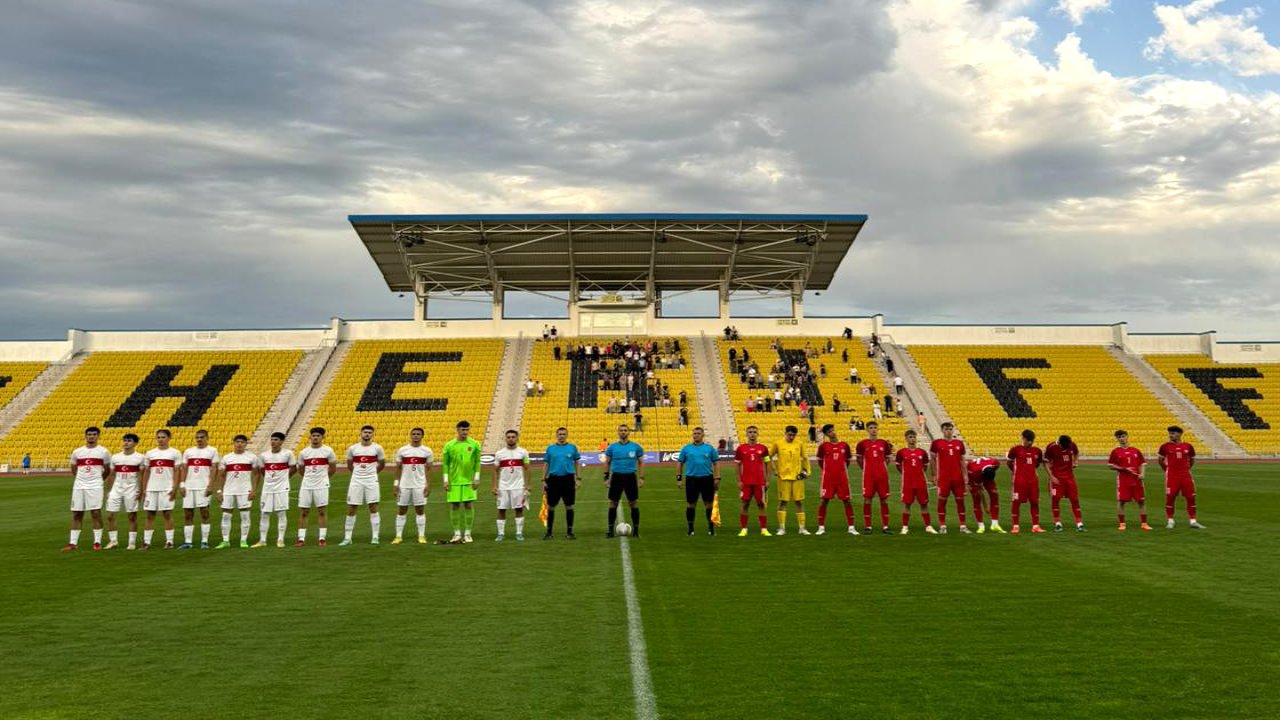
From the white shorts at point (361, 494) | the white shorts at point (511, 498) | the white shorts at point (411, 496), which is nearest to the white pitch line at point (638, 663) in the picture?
the white shorts at point (511, 498)

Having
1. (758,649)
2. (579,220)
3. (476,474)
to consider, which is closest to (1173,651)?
(758,649)

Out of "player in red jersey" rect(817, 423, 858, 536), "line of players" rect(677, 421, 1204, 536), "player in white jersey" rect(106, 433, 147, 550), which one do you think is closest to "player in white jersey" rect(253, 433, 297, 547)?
"player in white jersey" rect(106, 433, 147, 550)

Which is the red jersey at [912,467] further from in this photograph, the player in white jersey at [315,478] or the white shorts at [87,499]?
the white shorts at [87,499]

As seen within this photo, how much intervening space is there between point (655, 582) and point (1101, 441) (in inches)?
1445

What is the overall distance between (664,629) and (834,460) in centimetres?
716

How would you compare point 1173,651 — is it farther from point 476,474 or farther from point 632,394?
point 632,394

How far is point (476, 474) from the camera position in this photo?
535 inches

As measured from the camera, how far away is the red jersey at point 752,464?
13766 mm

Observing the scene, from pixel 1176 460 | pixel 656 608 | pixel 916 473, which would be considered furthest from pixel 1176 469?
pixel 656 608

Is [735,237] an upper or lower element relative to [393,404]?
upper

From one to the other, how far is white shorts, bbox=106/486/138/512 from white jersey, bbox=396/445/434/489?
4170 mm

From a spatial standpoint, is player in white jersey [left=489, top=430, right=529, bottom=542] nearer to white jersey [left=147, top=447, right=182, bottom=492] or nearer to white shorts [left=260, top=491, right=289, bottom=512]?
white shorts [left=260, top=491, right=289, bottom=512]

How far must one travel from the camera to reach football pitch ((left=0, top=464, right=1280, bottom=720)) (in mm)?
5602

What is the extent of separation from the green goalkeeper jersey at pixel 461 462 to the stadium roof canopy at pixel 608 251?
28.4 metres
